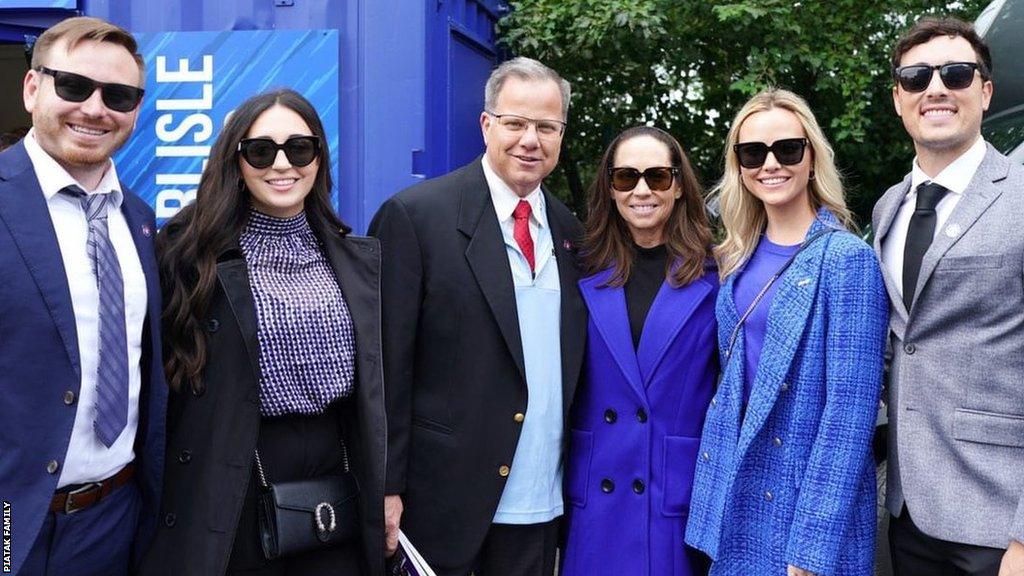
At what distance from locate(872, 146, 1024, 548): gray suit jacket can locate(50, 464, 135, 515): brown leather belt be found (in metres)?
1.99

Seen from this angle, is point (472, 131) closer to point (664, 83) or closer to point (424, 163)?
point (424, 163)

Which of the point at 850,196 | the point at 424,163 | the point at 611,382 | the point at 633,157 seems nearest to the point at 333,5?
the point at 424,163

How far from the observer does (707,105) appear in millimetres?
6941

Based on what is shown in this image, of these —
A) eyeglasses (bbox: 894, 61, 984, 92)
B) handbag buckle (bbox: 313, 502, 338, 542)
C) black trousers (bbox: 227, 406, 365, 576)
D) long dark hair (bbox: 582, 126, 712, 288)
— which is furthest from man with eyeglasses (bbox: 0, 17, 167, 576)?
eyeglasses (bbox: 894, 61, 984, 92)

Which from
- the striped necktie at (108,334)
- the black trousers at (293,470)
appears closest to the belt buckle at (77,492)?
the striped necktie at (108,334)

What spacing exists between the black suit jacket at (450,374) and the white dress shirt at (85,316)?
74cm

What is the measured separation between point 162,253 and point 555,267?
3.90 feet

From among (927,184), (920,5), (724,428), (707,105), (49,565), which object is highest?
(920,5)

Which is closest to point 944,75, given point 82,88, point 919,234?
point 919,234

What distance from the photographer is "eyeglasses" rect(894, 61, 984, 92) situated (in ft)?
8.24

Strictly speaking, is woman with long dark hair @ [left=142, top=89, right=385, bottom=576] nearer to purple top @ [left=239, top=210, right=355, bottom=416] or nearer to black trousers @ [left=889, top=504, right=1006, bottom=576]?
purple top @ [left=239, top=210, right=355, bottom=416]

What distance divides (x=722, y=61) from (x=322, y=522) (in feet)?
15.7

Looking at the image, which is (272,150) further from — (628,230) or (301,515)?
(628,230)

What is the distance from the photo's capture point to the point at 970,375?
2.31m
